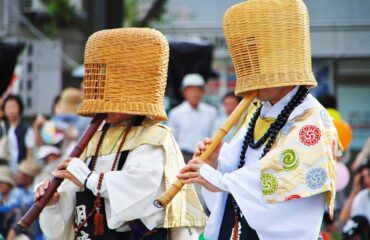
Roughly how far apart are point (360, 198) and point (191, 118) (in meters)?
2.10

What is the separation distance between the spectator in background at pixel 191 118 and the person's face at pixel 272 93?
17.5 feet

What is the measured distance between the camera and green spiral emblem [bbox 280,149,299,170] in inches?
176

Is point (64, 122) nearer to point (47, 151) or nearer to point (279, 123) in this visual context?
point (47, 151)

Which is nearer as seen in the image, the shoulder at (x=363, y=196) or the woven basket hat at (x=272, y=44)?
the woven basket hat at (x=272, y=44)

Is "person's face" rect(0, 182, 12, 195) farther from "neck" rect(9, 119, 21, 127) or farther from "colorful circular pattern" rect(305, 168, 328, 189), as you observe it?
"colorful circular pattern" rect(305, 168, 328, 189)

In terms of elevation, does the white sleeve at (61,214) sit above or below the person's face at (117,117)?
below

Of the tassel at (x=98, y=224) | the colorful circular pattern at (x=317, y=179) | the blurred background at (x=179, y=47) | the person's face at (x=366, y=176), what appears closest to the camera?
the colorful circular pattern at (x=317, y=179)

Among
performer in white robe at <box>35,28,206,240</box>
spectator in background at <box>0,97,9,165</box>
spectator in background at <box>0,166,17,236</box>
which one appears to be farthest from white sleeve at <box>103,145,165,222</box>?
spectator in background at <box>0,97,9,165</box>

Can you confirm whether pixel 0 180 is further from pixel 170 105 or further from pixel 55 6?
pixel 55 6

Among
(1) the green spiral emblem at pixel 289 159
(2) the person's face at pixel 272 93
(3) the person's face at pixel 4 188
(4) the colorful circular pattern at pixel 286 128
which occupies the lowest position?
(3) the person's face at pixel 4 188

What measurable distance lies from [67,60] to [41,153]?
213 inches

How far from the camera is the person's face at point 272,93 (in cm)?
462

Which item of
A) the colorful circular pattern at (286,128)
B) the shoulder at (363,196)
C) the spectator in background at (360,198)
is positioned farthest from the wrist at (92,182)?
the shoulder at (363,196)

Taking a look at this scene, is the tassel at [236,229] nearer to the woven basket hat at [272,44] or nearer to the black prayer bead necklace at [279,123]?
the black prayer bead necklace at [279,123]
